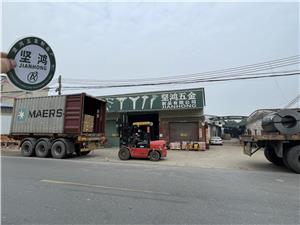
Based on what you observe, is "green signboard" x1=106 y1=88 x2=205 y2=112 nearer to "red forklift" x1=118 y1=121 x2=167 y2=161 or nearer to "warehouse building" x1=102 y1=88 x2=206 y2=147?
"warehouse building" x1=102 y1=88 x2=206 y2=147

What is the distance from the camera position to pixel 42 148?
1667 centimetres

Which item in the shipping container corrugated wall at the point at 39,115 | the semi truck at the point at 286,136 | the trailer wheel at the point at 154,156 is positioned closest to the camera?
the semi truck at the point at 286,136

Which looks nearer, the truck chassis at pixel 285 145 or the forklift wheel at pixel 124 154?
the truck chassis at pixel 285 145

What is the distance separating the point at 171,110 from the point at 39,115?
1174 cm

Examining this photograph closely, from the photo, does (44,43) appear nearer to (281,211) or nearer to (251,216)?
(251,216)

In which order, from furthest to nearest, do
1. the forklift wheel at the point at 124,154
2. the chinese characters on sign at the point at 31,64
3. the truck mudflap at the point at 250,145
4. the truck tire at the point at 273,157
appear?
1. the forklift wheel at the point at 124,154
2. the truck tire at the point at 273,157
3. the truck mudflap at the point at 250,145
4. the chinese characters on sign at the point at 31,64

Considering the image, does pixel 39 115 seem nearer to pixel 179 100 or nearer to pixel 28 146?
pixel 28 146

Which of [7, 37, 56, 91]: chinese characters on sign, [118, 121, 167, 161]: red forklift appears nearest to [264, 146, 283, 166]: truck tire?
[118, 121, 167, 161]: red forklift

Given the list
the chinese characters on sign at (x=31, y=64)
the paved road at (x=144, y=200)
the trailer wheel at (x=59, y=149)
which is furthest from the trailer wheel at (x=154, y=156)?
the chinese characters on sign at (x=31, y=64)

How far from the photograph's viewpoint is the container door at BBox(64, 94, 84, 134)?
15.6 metres

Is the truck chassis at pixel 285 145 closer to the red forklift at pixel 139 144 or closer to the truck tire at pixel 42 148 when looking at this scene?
the red forklift at pixel 139 144

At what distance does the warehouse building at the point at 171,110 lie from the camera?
23203mm

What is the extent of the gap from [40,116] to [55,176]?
9119mm

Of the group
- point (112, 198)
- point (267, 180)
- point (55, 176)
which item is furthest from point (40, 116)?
point (267, 180)
